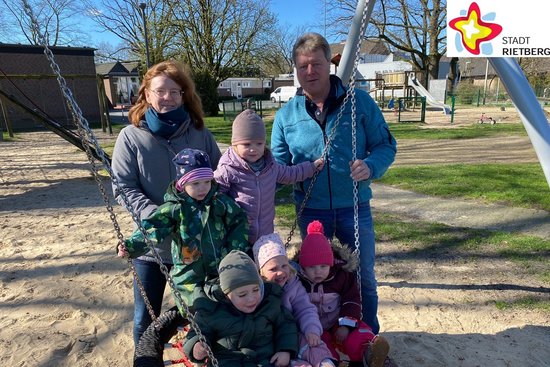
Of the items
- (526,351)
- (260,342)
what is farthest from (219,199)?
(526,351)

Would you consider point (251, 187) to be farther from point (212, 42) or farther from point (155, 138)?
point (212, 42)

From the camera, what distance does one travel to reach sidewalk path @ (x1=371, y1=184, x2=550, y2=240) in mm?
4848

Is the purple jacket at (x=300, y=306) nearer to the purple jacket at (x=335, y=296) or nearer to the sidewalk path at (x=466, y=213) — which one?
the purple jacket at (x=335, y=296)

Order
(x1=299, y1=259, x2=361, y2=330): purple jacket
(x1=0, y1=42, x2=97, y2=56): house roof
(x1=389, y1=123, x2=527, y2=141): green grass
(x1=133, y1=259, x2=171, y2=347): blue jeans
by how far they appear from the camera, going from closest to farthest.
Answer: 1. (x1=299, y1=259, x2=361, y2=330): purple jacket
2. (x1=133, y1=259, x2=171, y2=347): blue jeans
3. (x1=389, y1=123, x2=527, y2=141): green grass
4. (x1=0, y1=42, x2=97, y2=56): house roof

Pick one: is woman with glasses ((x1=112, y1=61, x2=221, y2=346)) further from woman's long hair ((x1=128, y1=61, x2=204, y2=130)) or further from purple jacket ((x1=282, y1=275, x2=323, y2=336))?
purple jacket ((x1=282, y1=275, x2=323, y2=336))

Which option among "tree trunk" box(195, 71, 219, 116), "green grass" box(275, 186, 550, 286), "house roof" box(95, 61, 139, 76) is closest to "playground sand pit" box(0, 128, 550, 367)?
"green grass" box(275, 186, 550, 286)

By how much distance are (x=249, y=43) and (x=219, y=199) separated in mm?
23311

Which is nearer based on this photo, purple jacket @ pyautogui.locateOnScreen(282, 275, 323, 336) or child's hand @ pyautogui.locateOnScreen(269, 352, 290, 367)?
child's hand @ pyautogui.locateOnScreen(269, 352, 290, 367)

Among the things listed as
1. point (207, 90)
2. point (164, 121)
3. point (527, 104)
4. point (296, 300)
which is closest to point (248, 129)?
point (164, 121)

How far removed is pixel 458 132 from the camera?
45.2ft

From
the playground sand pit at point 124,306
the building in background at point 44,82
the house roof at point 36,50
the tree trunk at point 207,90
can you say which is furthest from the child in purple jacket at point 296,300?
the house roof at point 36,50

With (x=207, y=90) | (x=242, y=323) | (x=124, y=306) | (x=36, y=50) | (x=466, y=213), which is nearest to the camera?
(x=242, y=323)

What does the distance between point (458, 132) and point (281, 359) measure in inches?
532

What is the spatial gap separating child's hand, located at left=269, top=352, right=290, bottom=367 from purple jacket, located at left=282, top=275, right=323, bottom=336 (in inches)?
6.0
